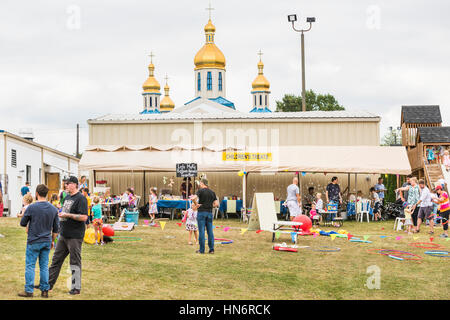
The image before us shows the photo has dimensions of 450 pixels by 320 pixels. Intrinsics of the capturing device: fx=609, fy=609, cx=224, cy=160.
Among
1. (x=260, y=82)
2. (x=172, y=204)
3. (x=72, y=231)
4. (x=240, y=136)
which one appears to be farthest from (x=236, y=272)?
(x=260, y=82)

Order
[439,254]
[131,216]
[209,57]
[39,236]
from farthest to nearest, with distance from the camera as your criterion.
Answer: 1. [209,57]
2. [131,216]
3. [439,254]
4. [39,236]

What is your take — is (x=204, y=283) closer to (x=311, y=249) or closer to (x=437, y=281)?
(x=437, y=281)

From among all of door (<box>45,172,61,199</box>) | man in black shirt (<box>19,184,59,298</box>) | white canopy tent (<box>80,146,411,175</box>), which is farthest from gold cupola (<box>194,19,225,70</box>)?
man in black shirt (<box>19,184,59,298</box>)

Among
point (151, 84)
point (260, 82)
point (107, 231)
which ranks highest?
point (151, 84)

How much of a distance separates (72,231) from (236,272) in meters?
3.32

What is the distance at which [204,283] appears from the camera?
9.43m

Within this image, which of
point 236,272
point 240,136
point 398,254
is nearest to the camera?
point 236,272

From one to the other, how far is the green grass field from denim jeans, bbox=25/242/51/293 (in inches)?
10.8

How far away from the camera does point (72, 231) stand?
8242 millimetres

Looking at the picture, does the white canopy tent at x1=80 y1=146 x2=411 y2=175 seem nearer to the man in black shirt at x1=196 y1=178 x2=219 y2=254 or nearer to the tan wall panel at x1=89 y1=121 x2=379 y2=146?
the tan wall panel at x1=89 y1=121 x2=379 y2=146

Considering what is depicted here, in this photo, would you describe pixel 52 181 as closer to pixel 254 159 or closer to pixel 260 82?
pixel 254 159

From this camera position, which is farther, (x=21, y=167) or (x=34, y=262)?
(x=21, y=167)

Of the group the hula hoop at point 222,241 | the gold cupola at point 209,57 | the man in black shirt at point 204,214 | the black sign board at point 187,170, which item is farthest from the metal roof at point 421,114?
the gold cupola at point 209,57
